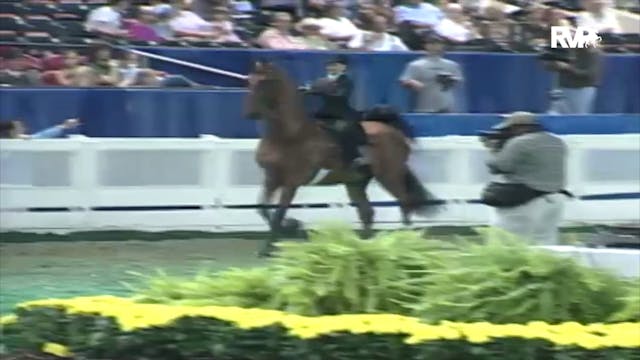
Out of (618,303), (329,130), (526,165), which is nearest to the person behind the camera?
(618,303)

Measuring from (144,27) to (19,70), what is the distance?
132 centimetres

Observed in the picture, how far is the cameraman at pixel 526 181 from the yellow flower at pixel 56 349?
166 inches

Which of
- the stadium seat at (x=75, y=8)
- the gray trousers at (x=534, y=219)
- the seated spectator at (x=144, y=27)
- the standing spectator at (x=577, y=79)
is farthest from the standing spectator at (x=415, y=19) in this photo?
the gray trousers at (x=534, y=219)

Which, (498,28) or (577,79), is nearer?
(577,79)

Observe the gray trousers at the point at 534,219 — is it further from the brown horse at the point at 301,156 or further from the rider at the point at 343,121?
the rider at the point at 343,121

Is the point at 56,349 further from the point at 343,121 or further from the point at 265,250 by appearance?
the point at 343,121

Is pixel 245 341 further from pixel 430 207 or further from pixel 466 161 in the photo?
pixel 466 161

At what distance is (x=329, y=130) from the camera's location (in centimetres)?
1255

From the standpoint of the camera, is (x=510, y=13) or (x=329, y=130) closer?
(x=329, y=130)

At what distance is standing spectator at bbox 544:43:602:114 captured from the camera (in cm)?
1441

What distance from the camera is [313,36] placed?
14.3 meters

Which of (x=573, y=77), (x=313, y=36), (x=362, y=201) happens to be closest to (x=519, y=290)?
(x=362, y=201)

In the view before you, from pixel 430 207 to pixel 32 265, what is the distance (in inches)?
156

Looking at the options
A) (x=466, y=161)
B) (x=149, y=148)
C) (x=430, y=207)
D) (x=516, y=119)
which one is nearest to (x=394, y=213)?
(x=430, y=207)
